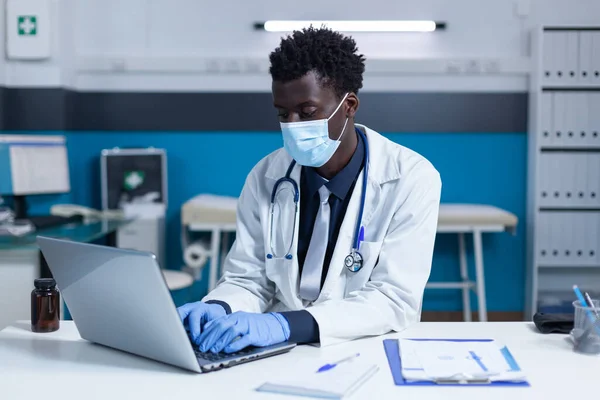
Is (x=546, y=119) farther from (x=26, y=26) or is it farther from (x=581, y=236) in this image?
(x=26, y=26)

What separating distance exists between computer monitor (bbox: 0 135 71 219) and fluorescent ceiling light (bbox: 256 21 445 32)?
4.12ft

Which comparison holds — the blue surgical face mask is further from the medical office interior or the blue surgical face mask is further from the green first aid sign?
the green first aid sign

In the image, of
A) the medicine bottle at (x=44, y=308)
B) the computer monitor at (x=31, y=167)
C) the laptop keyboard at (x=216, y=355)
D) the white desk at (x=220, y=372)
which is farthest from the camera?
the computer monitor at (x=31, y=167)

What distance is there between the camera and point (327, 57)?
5.49 ft

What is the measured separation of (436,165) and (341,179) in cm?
229

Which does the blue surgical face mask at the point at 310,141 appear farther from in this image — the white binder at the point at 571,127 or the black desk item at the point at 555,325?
the white binder at the point at 571,127

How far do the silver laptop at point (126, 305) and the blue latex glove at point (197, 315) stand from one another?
7cm

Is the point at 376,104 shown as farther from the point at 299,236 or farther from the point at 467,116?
the point at 299,236

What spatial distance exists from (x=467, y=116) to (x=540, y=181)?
0.51 metres

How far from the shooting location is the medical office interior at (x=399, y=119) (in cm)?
379

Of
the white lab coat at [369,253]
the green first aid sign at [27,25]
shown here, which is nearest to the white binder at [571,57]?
the white lab coat at [369,253]

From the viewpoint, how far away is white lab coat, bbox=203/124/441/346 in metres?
1.51

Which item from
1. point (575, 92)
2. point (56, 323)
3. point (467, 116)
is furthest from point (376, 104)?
point (56, 323)

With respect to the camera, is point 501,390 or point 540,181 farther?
point 540,181
